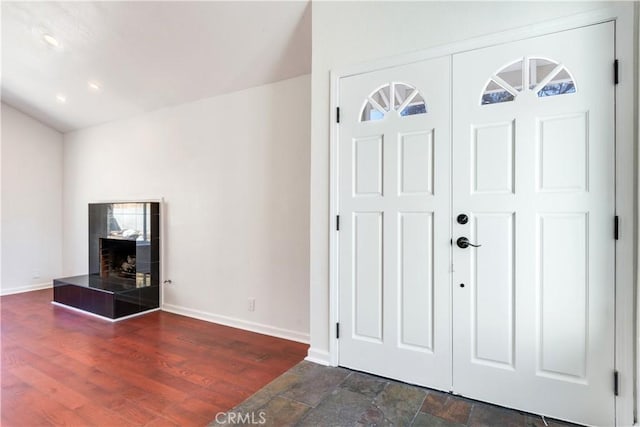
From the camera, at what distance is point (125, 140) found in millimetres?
4648

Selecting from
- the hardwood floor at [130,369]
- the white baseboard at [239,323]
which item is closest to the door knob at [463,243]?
the hardwood floor at [130,369]

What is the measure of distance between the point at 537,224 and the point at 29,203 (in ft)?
23.0

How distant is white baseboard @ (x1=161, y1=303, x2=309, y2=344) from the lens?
10.2ft

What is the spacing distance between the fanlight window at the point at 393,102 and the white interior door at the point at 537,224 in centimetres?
25

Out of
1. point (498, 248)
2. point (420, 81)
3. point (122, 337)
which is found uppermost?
point (420, 81)

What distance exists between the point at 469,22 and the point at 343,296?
1985 millimetres

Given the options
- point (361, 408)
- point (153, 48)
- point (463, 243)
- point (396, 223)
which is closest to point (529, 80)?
point (463, 243)

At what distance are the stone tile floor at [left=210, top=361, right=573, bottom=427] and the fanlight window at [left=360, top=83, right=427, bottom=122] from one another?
180 cm

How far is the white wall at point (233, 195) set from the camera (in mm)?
3131

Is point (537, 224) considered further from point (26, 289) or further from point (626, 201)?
point (26, 289)

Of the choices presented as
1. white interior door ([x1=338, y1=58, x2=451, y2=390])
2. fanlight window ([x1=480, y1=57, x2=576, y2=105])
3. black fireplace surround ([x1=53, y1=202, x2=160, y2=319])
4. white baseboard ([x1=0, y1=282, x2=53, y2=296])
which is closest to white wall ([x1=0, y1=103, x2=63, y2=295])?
white baseboard ([x1=0, y1=282, x2=53, y2=296])

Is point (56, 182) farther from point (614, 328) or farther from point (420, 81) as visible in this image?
point (614, 328)

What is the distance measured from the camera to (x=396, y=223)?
2.17m

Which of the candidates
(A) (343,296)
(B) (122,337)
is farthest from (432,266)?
(B) (122,337)
